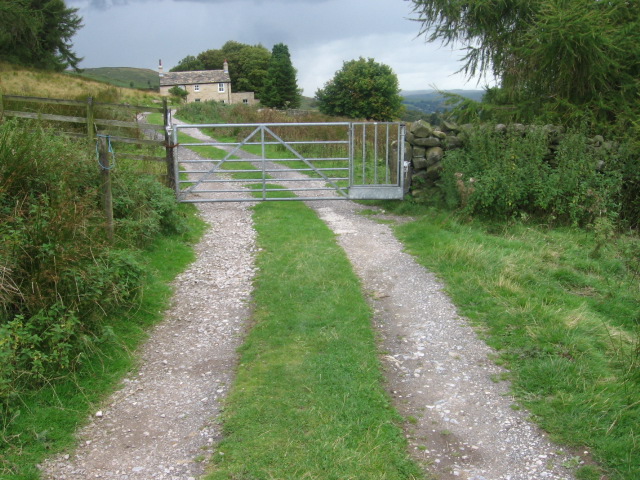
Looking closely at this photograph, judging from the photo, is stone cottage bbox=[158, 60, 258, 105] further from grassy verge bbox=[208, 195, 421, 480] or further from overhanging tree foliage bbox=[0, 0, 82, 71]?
grassy verge bbox=[208, 195, 421, 480]

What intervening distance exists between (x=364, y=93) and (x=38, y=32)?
34.6m

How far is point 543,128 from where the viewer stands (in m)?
11.3

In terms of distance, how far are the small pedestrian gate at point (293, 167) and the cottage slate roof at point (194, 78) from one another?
54.1 m

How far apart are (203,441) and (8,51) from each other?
1647 inches

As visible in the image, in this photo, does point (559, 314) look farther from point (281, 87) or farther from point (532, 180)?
point (281, 87)

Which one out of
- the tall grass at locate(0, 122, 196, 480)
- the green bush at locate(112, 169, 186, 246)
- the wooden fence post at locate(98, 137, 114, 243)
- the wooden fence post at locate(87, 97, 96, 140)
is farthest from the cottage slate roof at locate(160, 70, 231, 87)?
the tall grass at locate(0, 122, 196, 480)

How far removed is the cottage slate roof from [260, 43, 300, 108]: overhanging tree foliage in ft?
33.6

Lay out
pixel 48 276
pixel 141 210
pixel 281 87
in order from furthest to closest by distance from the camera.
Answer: pixel 281 87
pixel 141 210
pixel 48 276

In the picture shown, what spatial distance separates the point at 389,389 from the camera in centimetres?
498

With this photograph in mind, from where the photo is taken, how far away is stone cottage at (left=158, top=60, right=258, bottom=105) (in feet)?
248

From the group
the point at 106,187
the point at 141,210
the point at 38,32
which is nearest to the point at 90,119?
the point at 141,210

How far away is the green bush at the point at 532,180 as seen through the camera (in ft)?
34.3

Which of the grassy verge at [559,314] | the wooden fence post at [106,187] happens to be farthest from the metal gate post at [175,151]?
the grassy verge at [559,314]

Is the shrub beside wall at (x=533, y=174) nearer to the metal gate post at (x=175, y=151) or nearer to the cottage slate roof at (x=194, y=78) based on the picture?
the metal gate post at (x=175, y=151)
